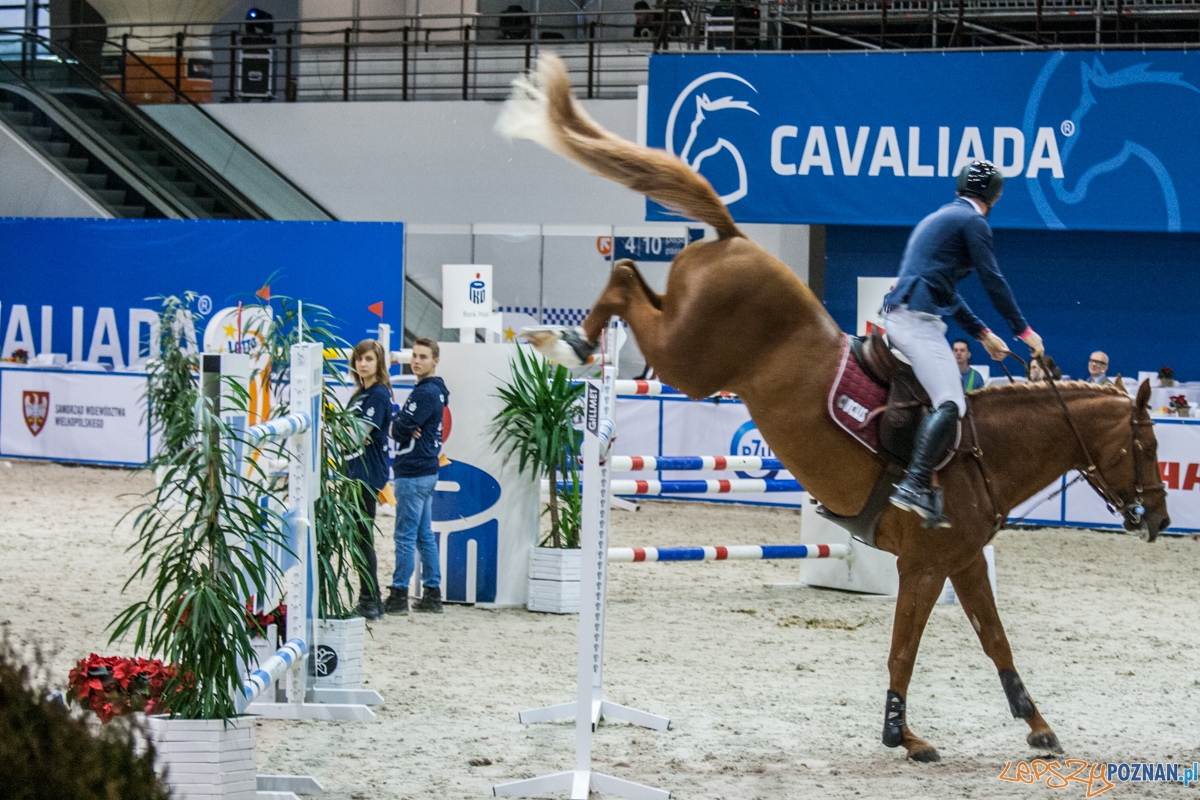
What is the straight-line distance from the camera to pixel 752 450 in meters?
11.7

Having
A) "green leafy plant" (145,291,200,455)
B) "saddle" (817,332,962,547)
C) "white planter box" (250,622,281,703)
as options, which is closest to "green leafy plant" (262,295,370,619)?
"white planter box" (250,622,281,703)

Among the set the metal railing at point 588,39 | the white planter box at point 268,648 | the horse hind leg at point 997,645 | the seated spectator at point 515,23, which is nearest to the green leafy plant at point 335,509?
the white planter box at point 268,648

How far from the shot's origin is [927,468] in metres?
4.61

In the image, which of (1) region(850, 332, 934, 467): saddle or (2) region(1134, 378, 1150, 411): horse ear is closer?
(1) region(850, 332, 934, 467): saddle

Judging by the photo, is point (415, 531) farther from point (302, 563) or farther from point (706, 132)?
point (706, 132)

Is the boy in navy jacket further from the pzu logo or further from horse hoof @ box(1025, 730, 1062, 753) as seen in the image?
the pzu logo

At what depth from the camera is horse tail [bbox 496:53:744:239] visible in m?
4.10

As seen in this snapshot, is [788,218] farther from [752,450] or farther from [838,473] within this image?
[838,473]

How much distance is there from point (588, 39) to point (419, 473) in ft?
31.6

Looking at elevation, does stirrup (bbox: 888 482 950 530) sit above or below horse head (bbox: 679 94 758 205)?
below

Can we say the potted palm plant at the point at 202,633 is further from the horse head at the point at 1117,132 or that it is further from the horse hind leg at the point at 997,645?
the horse head at the point at 1117,132

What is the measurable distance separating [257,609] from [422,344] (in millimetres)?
2591

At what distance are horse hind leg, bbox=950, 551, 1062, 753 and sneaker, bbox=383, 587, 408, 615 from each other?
361cm

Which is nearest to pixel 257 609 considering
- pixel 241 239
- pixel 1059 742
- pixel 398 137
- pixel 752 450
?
pixel 1059 742
